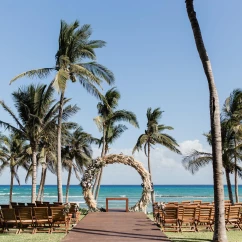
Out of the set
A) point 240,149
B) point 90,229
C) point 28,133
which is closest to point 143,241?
point 90,229

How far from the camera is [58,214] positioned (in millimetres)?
12828

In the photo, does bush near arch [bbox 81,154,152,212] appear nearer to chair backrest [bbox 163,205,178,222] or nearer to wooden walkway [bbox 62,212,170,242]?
chair backrest [bbox 163,205,178,222]

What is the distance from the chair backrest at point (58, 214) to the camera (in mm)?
12742

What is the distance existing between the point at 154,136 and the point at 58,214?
53.7 feet

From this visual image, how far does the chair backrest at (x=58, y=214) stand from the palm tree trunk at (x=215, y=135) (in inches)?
228

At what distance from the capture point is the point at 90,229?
11.2 meters

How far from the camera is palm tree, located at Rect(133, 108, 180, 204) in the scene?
28.1 metres

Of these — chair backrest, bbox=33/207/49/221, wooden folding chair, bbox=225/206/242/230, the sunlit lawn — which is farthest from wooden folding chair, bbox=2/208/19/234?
wooden folding chair, bbox=225/206/242/230

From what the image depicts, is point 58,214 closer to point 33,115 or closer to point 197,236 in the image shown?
point 197,236

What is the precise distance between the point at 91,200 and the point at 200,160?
24.1 ft

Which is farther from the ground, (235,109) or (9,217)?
(235,109)

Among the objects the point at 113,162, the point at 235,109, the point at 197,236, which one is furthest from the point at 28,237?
the point at 235,109

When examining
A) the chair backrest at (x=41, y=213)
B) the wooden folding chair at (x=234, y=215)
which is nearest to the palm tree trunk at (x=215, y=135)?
the wooden folding chair at (x=234, y=215)

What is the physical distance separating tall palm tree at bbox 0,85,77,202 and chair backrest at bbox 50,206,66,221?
712 cm
